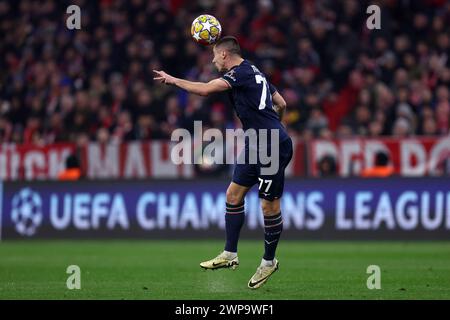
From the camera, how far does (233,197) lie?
36.7 ft

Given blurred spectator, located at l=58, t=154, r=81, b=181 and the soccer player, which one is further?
blurred spectator, located at l=58, t=154, r=81, b=181

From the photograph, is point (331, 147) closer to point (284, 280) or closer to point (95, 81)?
point (95, 81)

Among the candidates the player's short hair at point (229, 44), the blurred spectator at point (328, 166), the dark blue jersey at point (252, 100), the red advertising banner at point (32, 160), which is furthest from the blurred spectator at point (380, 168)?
the player's short hair at point (229, 44)

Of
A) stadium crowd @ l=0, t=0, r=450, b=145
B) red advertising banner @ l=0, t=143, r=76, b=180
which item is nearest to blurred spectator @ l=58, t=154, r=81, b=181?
red advertising banner @ l=0, t=143, r=76, b=180

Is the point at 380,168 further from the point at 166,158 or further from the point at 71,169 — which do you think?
the point at 71,169

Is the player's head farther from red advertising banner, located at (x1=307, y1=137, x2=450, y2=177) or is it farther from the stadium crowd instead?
the stadium crowd

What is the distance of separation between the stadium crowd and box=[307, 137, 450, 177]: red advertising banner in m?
0.40

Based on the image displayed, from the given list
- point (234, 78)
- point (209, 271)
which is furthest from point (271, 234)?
point (209, 271)

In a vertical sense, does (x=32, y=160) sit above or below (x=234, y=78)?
below

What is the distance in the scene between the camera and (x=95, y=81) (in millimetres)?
23672

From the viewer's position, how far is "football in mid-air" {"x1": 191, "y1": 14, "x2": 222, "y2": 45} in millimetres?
11242

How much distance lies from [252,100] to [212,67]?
1131 cm
